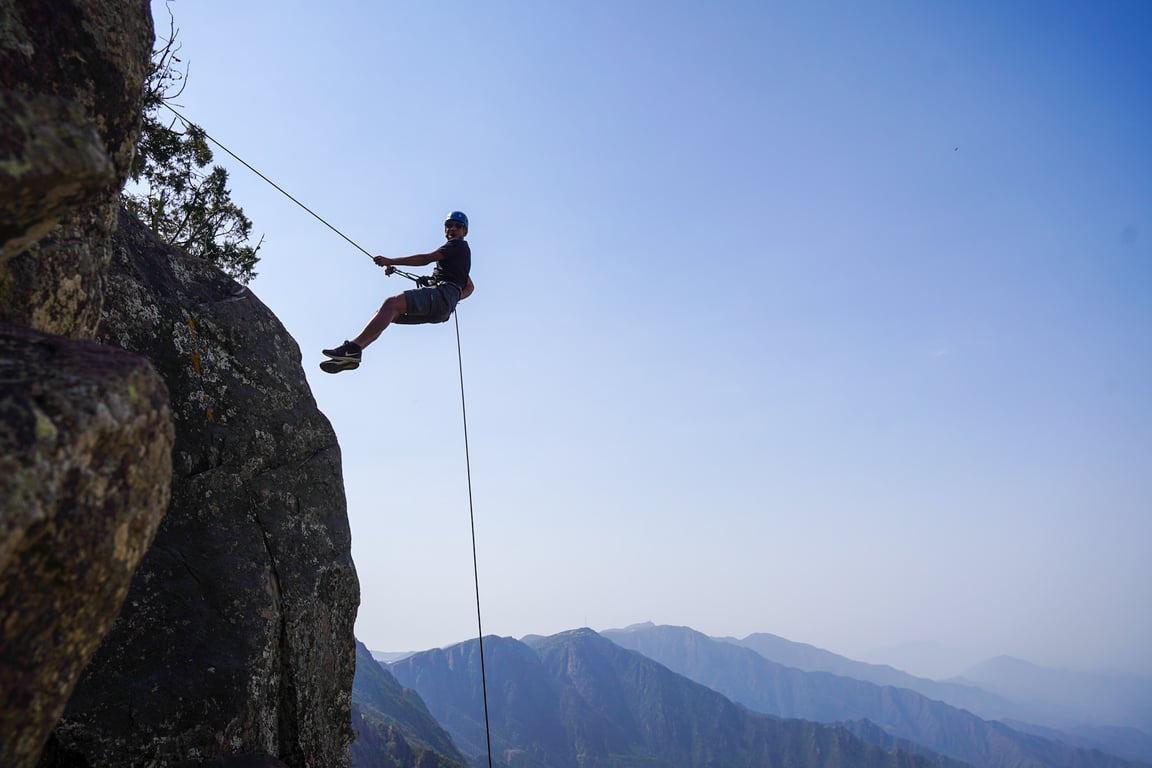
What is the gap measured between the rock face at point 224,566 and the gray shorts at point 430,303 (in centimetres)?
195

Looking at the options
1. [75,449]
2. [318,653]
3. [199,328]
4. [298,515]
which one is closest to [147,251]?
[199,328]

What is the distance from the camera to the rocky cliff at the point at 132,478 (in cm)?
379

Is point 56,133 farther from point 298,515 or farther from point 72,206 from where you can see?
point 298,515

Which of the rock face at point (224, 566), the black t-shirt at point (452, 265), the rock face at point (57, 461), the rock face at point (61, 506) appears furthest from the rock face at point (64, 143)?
the black t-shirt at point (452, 265)

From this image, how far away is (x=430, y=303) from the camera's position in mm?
11938

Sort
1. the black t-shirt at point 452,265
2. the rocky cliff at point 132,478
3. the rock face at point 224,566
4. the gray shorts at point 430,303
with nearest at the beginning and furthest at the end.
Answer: the rocky cliff at point 132,478, the rock face at point 224,566, the gray shorts at point 430,303, the black t-shirt at point 452,265

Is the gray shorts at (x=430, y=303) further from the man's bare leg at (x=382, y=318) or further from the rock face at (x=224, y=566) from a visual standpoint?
the rock face at (x=224, y=566)

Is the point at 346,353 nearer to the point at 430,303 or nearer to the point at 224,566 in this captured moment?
the point at 430,303

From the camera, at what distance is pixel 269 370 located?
1062 cm

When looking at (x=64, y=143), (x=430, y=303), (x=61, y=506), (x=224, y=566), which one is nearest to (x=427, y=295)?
(x=430, y=303)

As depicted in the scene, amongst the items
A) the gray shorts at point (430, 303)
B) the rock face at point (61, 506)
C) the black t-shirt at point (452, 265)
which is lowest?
the rock face at point (61, 506)

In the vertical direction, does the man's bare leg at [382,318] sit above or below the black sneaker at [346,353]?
above

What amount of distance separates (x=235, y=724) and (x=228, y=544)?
7.08ft

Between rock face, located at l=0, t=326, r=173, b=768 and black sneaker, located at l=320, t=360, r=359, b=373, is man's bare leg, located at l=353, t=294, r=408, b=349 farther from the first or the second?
rock face, located at l=0, t=326, r=173, b=768
